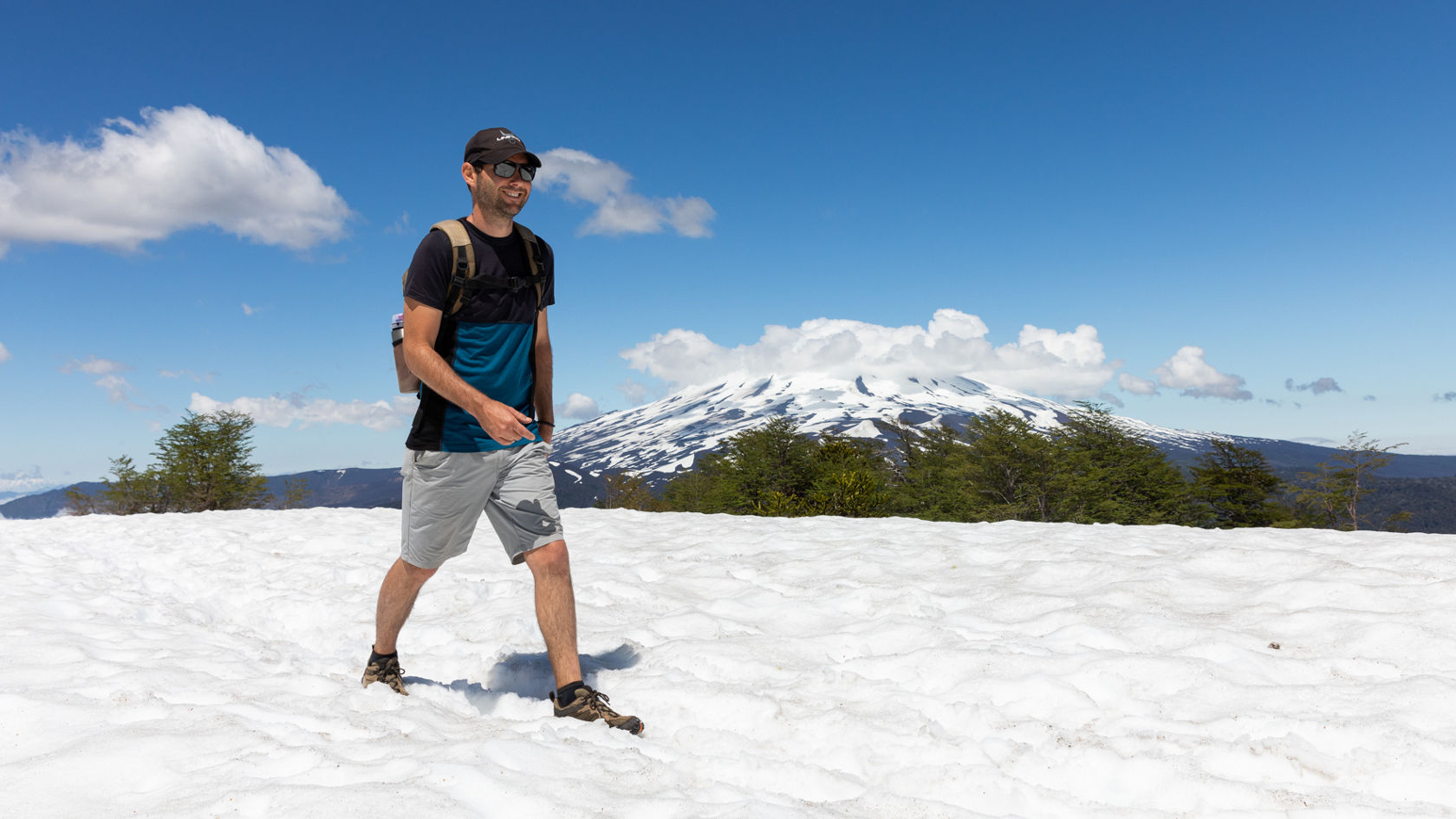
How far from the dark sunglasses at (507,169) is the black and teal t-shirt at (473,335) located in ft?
0.85

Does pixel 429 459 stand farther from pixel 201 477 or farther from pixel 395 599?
pixel 201 477

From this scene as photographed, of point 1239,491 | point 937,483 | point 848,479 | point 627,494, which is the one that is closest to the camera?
point 848,479

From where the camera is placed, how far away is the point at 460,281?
2.98 m

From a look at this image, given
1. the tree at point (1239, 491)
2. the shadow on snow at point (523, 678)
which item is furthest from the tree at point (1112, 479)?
the shadow on snow at point (523, 678)

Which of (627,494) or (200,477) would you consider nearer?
(200,477)

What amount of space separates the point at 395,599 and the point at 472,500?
0.70m

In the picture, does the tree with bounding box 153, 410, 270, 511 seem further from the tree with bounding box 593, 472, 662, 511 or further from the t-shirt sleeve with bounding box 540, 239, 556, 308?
the t-shirt sleeve with bounding box 540, 239, 556, 308

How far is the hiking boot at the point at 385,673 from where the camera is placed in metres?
3.36

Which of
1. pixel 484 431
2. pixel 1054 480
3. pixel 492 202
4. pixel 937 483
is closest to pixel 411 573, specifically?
pixel 484 431

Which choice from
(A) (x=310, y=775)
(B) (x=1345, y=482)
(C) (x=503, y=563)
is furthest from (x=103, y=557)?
(B) (x=1345, y=482)

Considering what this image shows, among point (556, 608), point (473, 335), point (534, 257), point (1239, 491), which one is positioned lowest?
point (1239, 491)

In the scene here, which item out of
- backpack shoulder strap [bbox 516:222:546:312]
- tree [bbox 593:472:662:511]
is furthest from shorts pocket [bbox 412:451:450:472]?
tree [bbox 593:472:662:511]

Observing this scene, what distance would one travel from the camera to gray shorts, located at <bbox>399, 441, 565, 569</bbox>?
309cm

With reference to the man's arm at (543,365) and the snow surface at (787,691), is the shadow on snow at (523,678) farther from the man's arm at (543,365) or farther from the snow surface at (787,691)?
the man's arm at (543,365)
